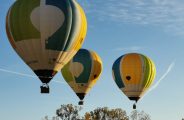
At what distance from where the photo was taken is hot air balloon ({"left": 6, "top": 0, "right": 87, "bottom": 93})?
34.7 meters

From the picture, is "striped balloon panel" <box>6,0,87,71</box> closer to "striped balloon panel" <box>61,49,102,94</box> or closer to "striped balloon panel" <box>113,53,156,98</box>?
"striped balloon panel" <box>61,49,102,94</box>

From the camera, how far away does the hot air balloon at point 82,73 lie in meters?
48.0

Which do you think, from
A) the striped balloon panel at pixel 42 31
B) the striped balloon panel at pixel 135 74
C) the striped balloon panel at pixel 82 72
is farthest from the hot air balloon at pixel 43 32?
the striped balloon panel at pixel 135 74

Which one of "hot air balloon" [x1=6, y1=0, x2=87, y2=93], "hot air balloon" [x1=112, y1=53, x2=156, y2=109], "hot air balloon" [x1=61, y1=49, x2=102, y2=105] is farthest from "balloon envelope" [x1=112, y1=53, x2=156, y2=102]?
"hot air balloon" [x1=6, y1=0, x2=87, y2=93]

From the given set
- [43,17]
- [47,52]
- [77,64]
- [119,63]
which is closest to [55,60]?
[47,52]

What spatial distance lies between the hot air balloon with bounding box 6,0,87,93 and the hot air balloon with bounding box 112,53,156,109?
14966 mm

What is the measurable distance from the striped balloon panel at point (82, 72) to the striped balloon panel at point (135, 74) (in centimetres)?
279

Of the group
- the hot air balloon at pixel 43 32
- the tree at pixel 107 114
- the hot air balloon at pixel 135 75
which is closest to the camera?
the hot air balloon at pixel 43 32

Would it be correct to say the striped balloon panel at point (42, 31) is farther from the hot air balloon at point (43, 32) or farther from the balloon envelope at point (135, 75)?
the balloon envelope at point (135, 75)

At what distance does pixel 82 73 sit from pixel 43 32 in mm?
13837

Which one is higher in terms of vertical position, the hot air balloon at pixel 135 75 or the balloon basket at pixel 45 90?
the hot air balloon at pixel 135 75

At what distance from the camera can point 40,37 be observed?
34688 millimetres

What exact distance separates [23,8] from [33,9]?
0.71 metres

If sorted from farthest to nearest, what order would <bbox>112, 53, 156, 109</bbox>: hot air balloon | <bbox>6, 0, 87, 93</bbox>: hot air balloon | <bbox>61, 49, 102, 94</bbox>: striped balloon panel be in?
<bbox>112, 53, 156, 109</bbox>: hot air balloon
<bbox>61, 49, 102, 94</bbox>: striped balloon panel
<bbox>6, 0, 87, 93</bbox>: hot air balloon
